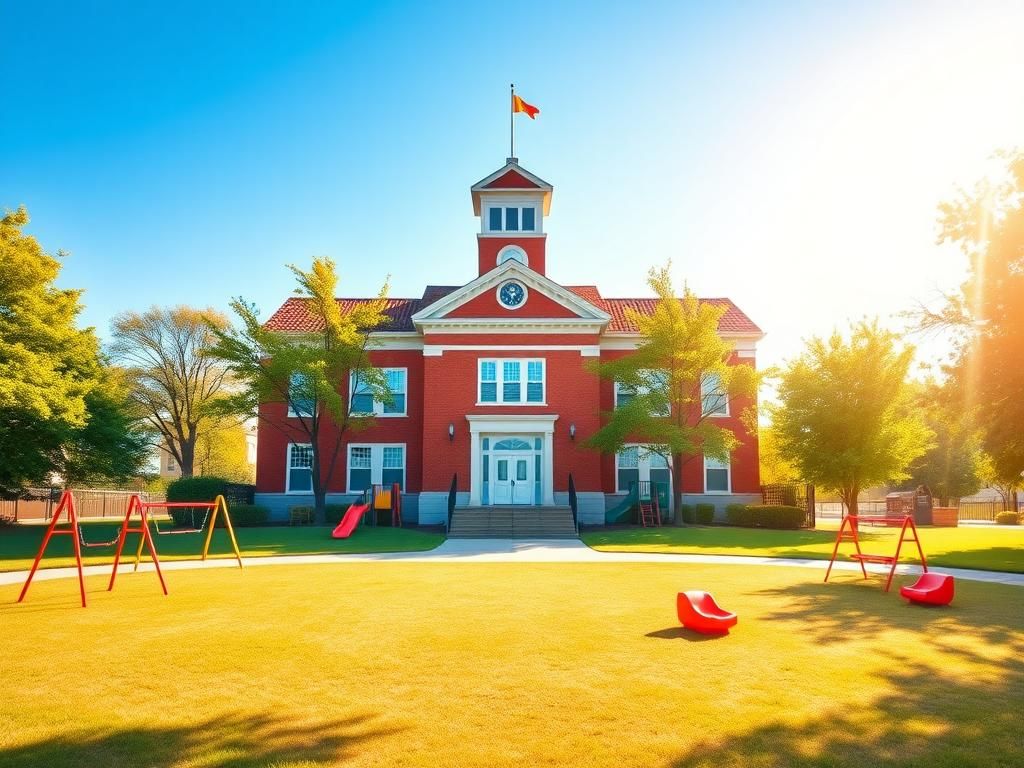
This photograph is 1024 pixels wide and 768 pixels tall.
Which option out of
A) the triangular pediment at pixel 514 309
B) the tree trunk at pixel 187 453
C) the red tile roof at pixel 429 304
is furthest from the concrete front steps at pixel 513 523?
the tree trunk at pixel 187 453

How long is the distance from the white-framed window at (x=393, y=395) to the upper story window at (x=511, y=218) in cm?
839

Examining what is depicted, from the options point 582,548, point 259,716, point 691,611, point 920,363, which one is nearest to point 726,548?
point 582,548

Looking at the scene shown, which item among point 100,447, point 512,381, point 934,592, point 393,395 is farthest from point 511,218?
point 934,592

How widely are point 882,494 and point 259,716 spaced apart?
87.1m

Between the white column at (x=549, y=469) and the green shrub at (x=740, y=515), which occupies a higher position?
the white column at (x=549, y=469)

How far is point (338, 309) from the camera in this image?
29594 mm

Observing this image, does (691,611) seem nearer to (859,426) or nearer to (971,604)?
(971,604)

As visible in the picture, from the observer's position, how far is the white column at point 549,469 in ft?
96.3

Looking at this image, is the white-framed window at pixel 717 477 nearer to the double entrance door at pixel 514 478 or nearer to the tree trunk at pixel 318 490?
the double entrance door at pixel 514 478

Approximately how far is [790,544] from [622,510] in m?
8.46

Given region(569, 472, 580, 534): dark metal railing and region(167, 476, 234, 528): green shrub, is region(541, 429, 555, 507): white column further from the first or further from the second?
region(167, 476, 234, 528): green shrub

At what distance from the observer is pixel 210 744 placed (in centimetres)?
492

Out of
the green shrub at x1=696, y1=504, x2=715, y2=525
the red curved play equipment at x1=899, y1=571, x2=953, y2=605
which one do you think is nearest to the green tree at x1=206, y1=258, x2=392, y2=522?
the green shrub at x1=696, y1=504, x2=715, y2=525

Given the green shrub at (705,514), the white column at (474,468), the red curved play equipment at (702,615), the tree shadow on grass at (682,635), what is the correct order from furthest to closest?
the green shrub at (705,514) < the white column at (474,468) < the red curved play equipment at (702,615) < the tree shadow on grass at (682,635)
